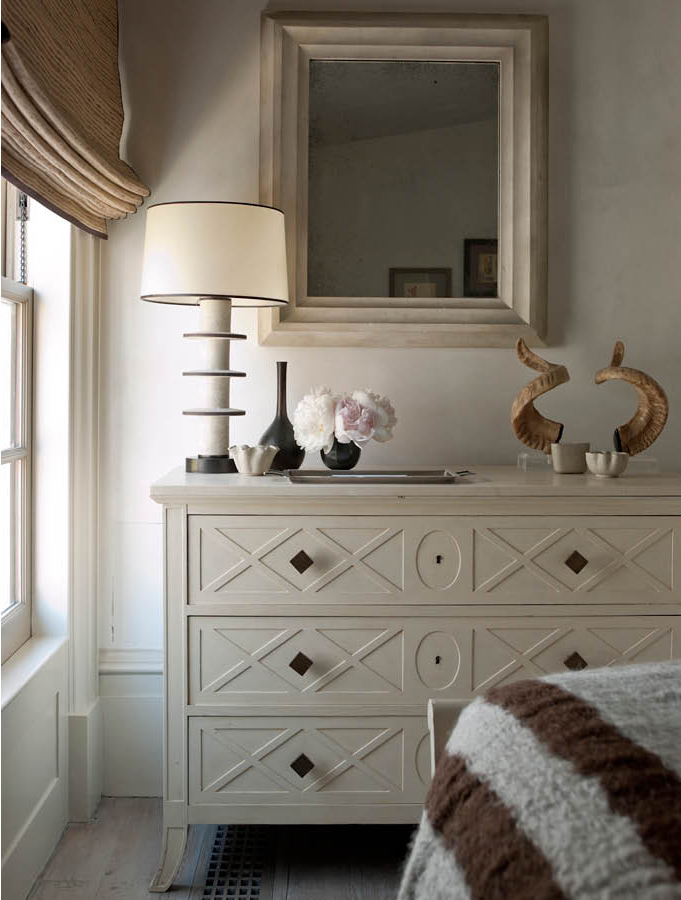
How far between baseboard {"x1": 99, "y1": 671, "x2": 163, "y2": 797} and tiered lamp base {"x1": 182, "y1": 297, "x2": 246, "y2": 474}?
712 millimetres

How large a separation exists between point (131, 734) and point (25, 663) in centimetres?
54

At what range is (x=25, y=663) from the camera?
215cm

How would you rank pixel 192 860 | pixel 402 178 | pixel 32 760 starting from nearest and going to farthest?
pixel 32 760 → pixel 192 860 → pixel 402 178

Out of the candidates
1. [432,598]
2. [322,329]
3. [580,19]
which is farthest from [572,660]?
[580,19]

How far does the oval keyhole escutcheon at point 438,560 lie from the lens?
2.03 m

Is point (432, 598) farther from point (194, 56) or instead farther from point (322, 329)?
point (194, 56)

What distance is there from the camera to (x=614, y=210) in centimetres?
258

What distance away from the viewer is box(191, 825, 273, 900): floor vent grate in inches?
81.3

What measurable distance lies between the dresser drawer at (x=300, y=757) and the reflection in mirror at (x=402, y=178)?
115 cm

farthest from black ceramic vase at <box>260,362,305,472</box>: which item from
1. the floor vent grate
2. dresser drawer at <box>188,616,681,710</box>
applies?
the floor vent grate

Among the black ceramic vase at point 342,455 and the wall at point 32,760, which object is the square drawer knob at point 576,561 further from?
the wall at point 32,760

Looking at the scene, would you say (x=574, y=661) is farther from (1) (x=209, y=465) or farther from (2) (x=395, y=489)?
(1) (x=209, y=465)

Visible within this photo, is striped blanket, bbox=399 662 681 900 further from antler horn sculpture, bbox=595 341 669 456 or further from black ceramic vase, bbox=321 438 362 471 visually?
antler horn sculpture, bbox=595 341 669 456

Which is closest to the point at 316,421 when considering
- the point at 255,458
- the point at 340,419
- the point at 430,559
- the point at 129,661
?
the point at 340,419
